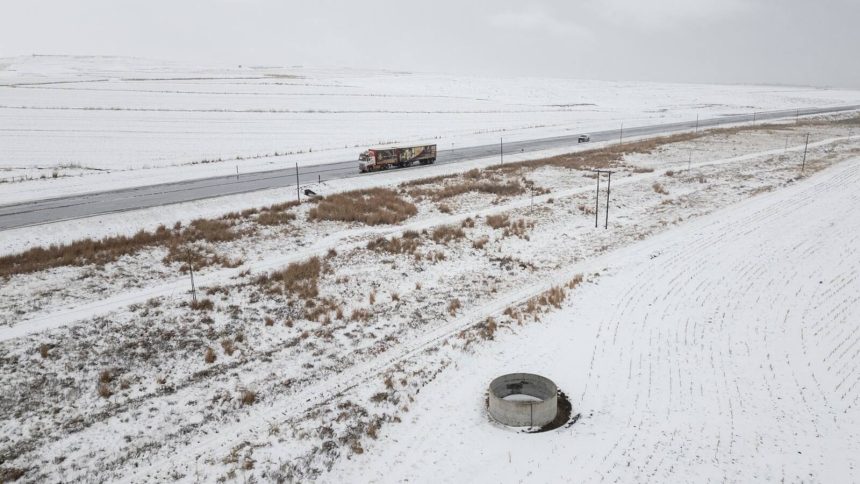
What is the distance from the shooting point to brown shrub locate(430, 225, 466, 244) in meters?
27.4

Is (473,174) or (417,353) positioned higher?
(473,174)

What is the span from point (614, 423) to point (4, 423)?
14.1 metres

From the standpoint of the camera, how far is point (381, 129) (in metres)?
72.8

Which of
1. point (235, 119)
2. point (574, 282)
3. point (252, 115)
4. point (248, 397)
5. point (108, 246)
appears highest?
point (252, 115)

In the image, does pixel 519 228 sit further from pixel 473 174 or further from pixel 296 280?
pixel 473 174

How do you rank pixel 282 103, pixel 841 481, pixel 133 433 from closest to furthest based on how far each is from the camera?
pixel 841 481, pixel 133 433, pixel 282 103

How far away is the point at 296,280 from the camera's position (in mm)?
21750

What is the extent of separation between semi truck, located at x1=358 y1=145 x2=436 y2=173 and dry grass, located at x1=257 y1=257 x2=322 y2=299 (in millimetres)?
22300

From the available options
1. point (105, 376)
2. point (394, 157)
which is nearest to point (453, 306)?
point (105, 376)

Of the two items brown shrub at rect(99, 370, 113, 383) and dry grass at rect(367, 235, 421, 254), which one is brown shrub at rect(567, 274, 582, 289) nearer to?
dry grass at rect(367, 235, 421, 254)

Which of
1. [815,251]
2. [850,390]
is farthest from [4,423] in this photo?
[815,251]

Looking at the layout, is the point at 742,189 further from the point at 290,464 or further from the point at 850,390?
the point at 290,464

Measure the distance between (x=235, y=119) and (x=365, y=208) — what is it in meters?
49.7

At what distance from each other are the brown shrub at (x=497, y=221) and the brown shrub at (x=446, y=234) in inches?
81.7
